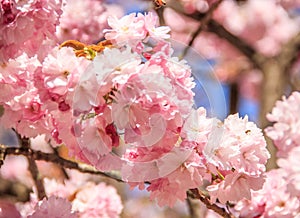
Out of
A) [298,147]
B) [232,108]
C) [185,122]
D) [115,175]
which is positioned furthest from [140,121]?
[232,108]

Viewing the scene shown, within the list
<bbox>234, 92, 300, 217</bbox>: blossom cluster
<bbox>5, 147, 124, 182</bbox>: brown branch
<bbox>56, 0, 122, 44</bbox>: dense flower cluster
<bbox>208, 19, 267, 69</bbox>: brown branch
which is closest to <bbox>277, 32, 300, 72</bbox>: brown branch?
<bbox>208, 19, 267, 69</bbox>: brown branch

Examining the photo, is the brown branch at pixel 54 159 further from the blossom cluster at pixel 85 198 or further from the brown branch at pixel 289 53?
the brown branch at pixel 289 53

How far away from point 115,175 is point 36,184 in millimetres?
218

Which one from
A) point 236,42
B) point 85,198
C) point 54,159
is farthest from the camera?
point 236,42

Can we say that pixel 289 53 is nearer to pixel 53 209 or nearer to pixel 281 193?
pixel 281 193

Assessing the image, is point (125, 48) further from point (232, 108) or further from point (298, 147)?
point (232, 108)

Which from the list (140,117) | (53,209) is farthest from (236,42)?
(140,117)

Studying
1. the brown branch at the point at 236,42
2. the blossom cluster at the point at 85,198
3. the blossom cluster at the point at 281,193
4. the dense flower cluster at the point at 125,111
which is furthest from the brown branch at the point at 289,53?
the dense flower cluster at the point at 125,111

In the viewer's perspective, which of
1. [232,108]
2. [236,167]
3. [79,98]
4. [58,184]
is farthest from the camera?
[232,108]

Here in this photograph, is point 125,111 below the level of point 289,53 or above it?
above

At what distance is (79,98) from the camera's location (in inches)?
52.7

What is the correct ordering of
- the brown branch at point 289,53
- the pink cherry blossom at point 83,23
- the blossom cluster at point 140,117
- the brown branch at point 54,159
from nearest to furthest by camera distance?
1. the blossom cluster at point 140,117
2. the brown branch at point 54,159
3. the pink cherry blossom at point 83,23
4. the brown branch at point 289,53

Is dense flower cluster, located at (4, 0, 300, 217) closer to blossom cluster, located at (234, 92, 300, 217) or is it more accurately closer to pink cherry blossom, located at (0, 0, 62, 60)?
pink cherry blossom, located at (0, 0, 62, 60)

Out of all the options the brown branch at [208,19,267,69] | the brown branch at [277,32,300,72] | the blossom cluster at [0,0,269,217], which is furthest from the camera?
the brown branch at [277,32,300,72]
